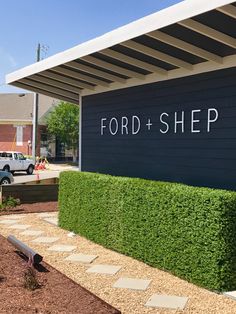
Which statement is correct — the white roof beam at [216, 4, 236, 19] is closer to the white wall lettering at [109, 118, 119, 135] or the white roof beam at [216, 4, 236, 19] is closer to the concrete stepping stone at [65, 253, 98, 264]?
the concrete stepping stone at [65, 253, 98, 264]

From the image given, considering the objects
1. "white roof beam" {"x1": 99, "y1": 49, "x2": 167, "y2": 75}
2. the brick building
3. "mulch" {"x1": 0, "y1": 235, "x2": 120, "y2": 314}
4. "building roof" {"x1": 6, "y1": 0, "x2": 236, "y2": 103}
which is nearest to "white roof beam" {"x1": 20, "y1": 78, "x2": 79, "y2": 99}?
"building roof" {"x1": 6, "y1": 0, "x2": 236, "y2": 103}

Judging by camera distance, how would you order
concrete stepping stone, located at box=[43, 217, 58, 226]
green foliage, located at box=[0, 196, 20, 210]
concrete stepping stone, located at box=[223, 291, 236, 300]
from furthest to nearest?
green foliage, located at box=[0, 196, 20, 210]
concrete stepping stone, located at box=[43, 217, 58, 226]
concrete stepping stone, located at box=[223, 291, 236, 300]

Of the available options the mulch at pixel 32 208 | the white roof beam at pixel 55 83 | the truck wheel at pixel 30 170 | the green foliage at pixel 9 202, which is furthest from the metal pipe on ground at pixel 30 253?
the truck wheel at pixel 30 170

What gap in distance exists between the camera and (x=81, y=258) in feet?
27.7

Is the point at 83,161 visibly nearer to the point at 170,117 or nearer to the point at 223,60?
the point at 170,117

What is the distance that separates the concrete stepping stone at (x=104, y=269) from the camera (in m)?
7.50

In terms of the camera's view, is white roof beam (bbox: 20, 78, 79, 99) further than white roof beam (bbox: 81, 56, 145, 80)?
Yes

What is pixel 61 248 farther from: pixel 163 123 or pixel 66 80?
pixel 66 80

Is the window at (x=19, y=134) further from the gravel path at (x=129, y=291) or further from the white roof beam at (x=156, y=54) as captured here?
the white roof beam at (x=156, y=54)

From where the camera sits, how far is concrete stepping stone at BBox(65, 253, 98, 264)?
27.0 feet

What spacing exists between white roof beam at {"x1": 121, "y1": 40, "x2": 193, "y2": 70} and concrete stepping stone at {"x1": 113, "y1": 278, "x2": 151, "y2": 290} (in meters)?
3.75

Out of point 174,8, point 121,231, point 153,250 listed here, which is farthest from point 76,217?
point 174,8

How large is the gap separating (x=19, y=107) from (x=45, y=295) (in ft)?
156

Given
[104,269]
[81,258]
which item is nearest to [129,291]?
[104,269]
